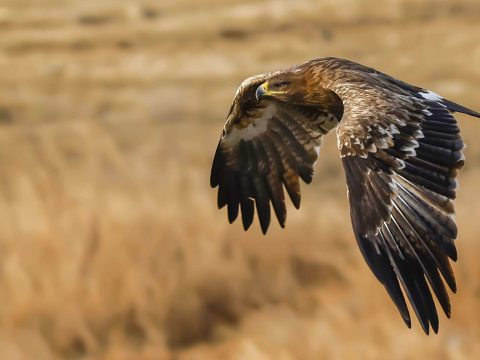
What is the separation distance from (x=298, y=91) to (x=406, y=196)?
1354 mm

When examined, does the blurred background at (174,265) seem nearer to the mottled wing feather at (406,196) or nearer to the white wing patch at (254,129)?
the white wing patch at (254,129)

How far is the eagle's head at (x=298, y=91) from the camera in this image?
7172 millimetres

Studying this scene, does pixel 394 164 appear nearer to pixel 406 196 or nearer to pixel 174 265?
pixel 406 196

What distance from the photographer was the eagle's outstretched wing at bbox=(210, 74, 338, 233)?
7.67 meters

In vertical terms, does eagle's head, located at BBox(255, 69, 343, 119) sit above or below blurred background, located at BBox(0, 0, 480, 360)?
above

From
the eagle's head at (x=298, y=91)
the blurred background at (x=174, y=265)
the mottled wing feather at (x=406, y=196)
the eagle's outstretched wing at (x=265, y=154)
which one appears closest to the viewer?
the mottled wing feather at (x=406, y=196)

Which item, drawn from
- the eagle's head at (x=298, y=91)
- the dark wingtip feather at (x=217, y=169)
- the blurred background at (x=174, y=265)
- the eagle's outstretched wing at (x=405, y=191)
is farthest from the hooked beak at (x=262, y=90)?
the blurred background at (x=174, y=265)

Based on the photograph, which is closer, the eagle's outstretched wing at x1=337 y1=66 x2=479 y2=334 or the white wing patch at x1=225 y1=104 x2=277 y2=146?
the eagle's outstretched wing at x1=337 y1=66 x2=479 y2=334

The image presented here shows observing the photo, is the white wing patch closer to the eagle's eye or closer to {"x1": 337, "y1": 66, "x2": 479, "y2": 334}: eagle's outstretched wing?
the eagle's eye

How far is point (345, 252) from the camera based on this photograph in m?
9.72

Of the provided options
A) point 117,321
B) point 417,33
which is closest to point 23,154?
point 117,321

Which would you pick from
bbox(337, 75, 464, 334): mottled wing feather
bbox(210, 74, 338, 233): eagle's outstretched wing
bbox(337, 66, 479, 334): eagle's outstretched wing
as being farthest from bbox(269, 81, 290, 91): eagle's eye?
bbox(337, 75, 464, 334): mottled wing feather

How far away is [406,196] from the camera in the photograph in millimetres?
6055

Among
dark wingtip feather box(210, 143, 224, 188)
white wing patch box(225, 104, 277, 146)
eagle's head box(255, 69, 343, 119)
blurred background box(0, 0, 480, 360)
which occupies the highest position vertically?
eagle's head box(255, 69, 343, 119)
